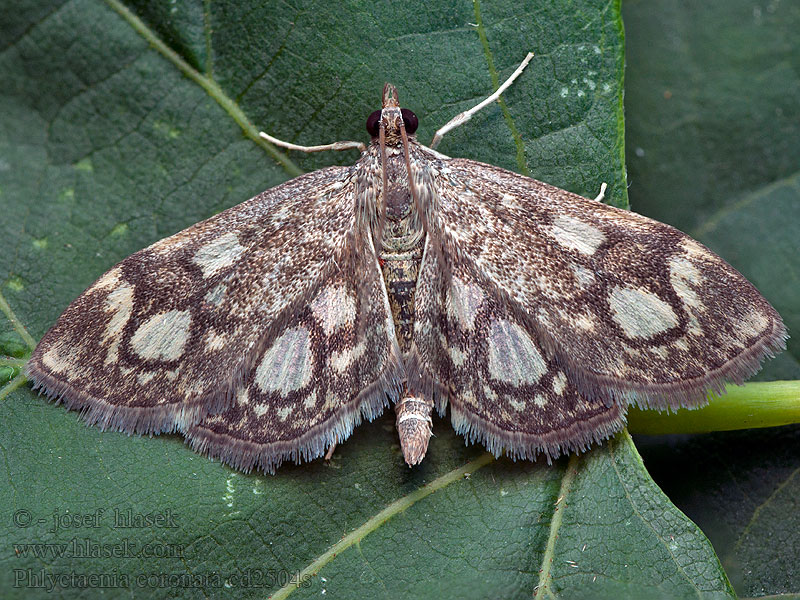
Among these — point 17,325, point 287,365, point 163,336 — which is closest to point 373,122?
point 287,365

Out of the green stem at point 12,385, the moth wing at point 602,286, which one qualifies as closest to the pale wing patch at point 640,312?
the moth wing at point 602,286

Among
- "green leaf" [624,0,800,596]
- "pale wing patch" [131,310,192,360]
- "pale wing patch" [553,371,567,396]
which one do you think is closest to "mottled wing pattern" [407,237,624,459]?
"pale wing patch" [553,371,567,396]

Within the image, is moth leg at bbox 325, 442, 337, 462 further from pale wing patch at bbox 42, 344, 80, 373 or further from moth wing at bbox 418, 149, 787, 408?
pale wing patch at bbox 42, 344, 80, 373

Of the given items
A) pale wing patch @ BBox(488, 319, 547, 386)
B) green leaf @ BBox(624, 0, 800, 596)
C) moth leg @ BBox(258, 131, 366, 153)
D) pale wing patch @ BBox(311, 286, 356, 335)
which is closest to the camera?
pale wing patch @ BBox(488, 319, 547, 386)

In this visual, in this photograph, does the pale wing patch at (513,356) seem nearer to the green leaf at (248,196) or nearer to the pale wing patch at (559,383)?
the pale wing patch at (559,383)

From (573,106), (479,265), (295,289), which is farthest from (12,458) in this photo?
(573,106)
